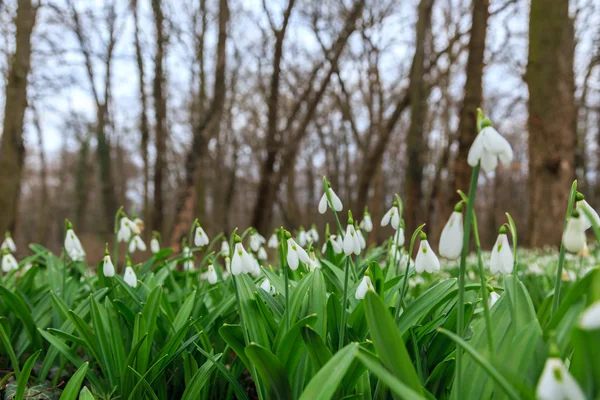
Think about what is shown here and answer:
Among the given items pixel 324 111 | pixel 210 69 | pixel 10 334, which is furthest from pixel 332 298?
pixel 324 111

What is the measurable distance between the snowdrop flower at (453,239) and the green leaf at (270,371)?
56 cm

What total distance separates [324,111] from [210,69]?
198 inches

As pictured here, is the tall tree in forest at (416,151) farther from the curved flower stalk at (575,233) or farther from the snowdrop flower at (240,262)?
the curved flower stalk at (575,233)

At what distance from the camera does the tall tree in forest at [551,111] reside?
7.25 meters

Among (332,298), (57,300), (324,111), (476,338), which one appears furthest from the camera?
(324,111)

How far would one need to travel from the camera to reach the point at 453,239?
40.3 inches

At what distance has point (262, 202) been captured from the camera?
347 inches

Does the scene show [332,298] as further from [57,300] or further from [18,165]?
[18,165]

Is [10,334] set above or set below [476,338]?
below

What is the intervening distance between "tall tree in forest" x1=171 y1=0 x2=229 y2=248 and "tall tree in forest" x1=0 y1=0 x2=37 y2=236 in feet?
7.79

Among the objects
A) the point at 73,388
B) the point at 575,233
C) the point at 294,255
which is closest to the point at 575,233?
the point at 575,233

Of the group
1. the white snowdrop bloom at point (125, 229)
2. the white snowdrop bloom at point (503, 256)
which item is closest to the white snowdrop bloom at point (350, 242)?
the white snowdrop bloom at point (503, 256)

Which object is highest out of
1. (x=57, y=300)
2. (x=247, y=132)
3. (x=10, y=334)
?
(x=247, y=132)

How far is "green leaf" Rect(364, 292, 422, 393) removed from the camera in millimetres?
1081
